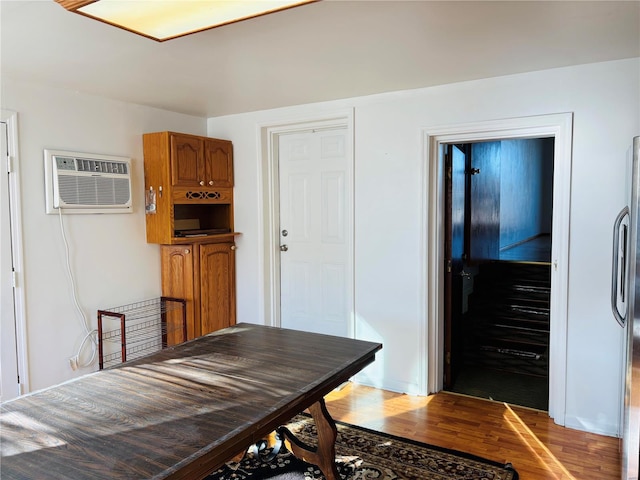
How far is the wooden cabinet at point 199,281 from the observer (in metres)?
4.04

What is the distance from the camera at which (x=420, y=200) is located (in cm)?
354

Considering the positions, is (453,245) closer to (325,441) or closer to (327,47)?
(327,47)

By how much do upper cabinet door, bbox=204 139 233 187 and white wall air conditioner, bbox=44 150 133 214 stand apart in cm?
67

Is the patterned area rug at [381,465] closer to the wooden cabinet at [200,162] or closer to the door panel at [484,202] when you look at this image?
the door panel at [484,202]

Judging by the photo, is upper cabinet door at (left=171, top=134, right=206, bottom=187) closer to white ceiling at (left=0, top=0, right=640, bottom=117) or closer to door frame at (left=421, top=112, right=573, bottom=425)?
white ceiling at (left=0, top=0, right=640, bottom=117)

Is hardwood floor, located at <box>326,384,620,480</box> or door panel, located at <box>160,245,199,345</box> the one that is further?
door panel, located at <box>160,245,199,345</box>

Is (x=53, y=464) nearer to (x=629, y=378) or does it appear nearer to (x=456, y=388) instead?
(x=629, y=378)

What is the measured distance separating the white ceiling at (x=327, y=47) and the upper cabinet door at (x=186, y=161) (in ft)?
1.62

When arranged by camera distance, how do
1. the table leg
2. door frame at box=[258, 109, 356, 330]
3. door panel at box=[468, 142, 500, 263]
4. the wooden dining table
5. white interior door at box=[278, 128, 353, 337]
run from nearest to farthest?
1. the wooden dining table
2. the table leg
3. white interior door at box=[278, 128, 353, 337]
4. door frame at box=[258, 109, 356, 330]
5. door panel at box=[468, 142, 500, 263]

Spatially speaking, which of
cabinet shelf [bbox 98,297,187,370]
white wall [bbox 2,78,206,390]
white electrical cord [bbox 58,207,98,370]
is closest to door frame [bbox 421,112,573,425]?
cabinet shelf [bbox 98,297,187,370]

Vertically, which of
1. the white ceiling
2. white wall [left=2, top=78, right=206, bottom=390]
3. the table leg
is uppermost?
the white ceiling

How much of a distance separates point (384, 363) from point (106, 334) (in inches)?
86.9

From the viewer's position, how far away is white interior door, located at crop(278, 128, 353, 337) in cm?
415

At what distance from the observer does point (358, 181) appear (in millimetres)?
3812
